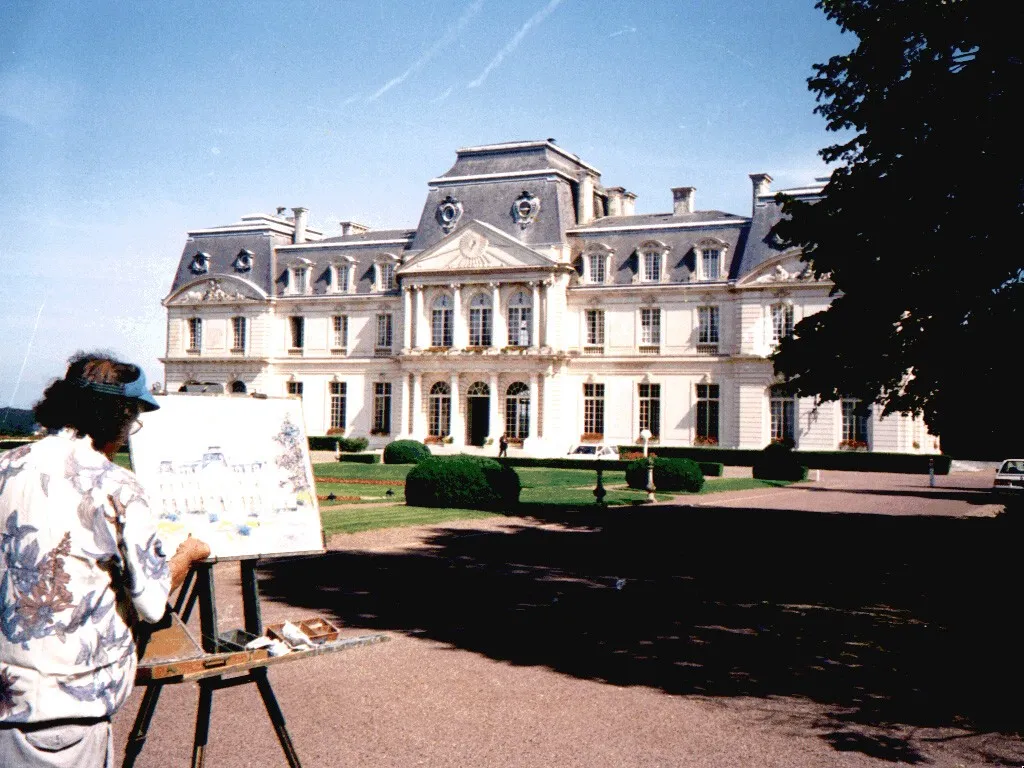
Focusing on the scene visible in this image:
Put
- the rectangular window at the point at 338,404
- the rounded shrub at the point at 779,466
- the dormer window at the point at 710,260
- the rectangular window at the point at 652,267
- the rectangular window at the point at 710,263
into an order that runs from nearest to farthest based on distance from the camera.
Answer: the rounded shrub at the point at 779,466 → the dormer window at the point at 710,260 → the rectangular window at the point at 710,263 → the rectangular window at the point at 652,267 → the rectangular window at the point at 338,404

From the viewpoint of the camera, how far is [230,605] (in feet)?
32.3

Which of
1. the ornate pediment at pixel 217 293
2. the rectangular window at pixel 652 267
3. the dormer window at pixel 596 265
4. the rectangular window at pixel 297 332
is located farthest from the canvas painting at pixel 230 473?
the ornate pediment at pixel 217 293

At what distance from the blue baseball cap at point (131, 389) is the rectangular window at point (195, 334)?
5217cm

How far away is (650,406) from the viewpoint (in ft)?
149

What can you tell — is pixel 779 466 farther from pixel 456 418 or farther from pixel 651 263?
pixel 456 418

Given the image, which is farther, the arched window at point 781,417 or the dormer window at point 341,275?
the dormer window at point 341,275

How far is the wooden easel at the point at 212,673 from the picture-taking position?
4.21 meters

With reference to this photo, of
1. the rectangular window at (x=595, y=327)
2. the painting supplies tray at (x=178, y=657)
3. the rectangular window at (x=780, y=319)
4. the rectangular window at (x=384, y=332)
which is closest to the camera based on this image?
the painting supplies tray at (x=178, y=657)

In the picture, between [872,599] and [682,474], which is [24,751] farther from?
[682,474]

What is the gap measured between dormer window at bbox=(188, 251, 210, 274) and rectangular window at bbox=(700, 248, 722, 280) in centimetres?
2704

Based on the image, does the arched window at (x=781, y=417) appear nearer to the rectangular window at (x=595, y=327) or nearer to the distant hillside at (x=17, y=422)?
the rectangular window at (x=595, y=327)

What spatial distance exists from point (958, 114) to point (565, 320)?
110 feet

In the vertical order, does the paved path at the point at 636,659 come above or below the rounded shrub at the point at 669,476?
below

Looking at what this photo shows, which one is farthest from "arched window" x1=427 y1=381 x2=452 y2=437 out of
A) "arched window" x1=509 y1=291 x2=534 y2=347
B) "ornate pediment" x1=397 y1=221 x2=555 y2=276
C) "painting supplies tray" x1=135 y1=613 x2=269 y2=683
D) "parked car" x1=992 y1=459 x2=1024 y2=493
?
"painting supplies tray" x1=135 y1=613 x2=269 y2=683
